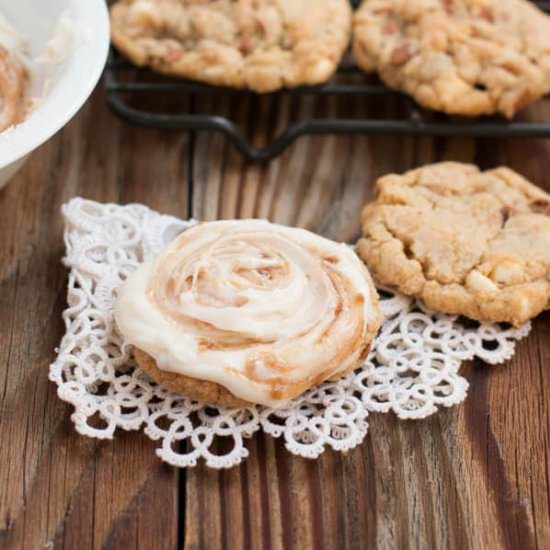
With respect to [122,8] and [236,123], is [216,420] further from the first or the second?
[122,8]

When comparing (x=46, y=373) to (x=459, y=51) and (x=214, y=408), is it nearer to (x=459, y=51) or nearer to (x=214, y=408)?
(x=214, y=408)

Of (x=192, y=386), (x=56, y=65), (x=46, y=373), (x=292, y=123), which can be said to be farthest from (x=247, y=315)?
(x=292, y=123)

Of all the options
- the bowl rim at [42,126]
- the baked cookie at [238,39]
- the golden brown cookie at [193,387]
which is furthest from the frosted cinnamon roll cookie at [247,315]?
the baked cookie at [238,39]

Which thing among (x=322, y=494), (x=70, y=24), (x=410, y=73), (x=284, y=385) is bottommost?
(x=322, y=494)

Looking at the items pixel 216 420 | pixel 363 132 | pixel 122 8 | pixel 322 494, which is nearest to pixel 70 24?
pixel 122 8

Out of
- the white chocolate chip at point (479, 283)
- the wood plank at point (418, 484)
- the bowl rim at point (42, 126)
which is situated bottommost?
the wood plank at point (418, 484)

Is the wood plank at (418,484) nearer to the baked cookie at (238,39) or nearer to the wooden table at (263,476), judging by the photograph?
the wooden table at (263,476)
